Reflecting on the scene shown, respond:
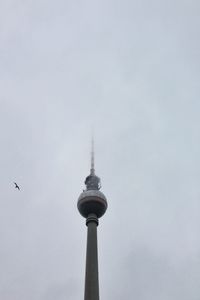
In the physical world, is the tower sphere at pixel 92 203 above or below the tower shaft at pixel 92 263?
above

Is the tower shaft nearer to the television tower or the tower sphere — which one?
the television tower

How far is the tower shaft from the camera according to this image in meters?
99.1

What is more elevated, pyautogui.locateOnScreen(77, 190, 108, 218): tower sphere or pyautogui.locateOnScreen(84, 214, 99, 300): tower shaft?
pyautogui.locateOnScreen(77, 190, 108, 218): tower sphere

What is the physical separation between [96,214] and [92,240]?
28.7ft

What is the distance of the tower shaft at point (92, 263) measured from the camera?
99094 mm

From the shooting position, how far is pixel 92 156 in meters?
141

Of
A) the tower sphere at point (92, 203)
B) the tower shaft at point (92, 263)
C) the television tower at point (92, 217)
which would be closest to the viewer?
the tower shaft at point (92, 263)

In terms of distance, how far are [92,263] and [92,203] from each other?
54.1ft

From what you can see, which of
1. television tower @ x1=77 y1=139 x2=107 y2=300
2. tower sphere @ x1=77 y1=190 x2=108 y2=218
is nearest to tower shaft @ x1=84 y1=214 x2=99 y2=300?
television tower @ x1=77 y1=139 x2=107 y2=300

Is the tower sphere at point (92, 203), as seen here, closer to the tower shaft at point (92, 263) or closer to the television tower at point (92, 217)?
the television tower at point (92, 217)

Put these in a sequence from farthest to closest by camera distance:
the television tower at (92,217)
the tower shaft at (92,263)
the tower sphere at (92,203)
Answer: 1. the tower sphere at (92,203)
2. the television tower at (92,217)
3. the tower shaft at (92,263)

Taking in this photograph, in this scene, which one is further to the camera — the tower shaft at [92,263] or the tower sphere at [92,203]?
the tower sphere at [92,203]

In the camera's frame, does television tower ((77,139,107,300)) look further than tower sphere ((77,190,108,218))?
No

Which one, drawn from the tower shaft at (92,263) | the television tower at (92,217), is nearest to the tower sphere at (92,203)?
the television tower at (92,217)
